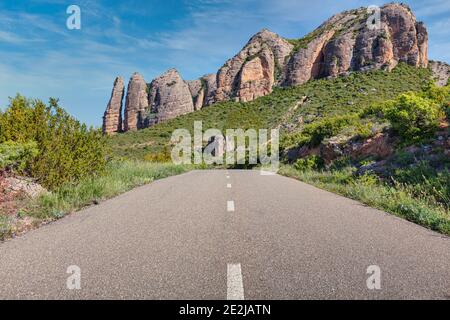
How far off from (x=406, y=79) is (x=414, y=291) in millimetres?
→ 77048

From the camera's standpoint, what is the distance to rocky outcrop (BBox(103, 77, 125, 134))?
533ft

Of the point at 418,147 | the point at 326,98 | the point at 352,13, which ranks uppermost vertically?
the point at 352,13

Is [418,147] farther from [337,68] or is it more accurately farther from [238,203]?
[337,68]

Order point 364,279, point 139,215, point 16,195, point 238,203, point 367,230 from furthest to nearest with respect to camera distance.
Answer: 1. point 238,203
2. point 16,195
3. point 139,215
4. point 367,230
5. point 364,279

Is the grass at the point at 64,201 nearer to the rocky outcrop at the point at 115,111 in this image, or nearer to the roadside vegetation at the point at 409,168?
the roadside vegetation at the point at 409,168

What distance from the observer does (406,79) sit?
6988 centimetres

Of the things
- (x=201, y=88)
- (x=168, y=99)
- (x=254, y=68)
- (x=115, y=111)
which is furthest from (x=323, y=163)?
(x=115, y=111)

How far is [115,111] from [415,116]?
6322 inches

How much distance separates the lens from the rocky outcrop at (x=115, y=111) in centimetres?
16238

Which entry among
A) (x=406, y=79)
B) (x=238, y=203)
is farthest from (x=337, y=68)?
(x=238, y=203)

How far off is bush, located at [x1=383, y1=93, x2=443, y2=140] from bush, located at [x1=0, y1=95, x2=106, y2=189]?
12458 millimetres

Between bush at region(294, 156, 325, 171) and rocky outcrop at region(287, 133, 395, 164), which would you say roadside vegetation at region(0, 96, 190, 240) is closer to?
rocky outcrop at region(287, 133, 395, 164)

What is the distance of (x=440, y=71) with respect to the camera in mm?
79500

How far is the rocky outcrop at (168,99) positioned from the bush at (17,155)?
433ft
